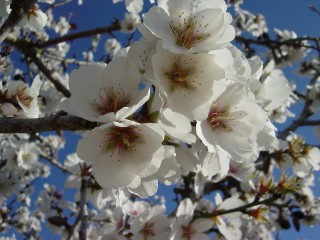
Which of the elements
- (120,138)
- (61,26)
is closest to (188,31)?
(120,138)

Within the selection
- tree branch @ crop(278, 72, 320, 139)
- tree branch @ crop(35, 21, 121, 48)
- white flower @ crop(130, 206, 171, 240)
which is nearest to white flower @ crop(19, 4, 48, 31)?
tree branch @ crop(35, 21, 121, 48)

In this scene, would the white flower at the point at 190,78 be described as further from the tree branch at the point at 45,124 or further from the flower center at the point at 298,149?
the flower center at the point at 298,149

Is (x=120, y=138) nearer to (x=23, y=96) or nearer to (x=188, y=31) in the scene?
(x=188, y=31)

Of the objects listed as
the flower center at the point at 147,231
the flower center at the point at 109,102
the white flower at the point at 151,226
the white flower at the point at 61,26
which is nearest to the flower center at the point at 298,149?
the white flower at the point at 151,226

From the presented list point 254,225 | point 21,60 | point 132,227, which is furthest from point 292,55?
point 132,227

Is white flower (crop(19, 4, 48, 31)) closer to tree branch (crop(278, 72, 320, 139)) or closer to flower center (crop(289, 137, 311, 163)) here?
flower center (crop(289, 137, 311, 163))
